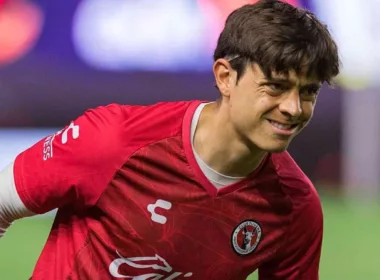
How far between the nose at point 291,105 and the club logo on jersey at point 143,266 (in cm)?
60

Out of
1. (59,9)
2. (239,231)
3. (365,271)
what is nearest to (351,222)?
(365,271)

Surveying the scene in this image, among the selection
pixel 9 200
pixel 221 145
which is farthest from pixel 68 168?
pixel 221 145

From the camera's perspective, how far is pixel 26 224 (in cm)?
789

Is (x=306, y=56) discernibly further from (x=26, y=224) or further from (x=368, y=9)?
(x=368, y=9)

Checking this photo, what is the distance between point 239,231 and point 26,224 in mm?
4735

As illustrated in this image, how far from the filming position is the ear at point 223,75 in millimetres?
3248

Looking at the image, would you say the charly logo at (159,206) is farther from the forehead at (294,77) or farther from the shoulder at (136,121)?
the forehead at (294,77)

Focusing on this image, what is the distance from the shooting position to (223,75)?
328 centimetres

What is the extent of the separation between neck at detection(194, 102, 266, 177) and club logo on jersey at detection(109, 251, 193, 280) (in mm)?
332

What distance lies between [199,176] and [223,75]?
31 centimetres

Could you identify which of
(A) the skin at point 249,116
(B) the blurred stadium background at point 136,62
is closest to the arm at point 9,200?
(A) the skin at point 249,116

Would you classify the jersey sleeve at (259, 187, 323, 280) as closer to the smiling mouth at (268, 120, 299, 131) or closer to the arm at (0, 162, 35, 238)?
the smiling mouth at (268, 120, 299, 131)

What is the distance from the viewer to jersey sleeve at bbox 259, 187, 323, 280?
134 inches

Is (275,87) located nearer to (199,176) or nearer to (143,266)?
(199,176)
